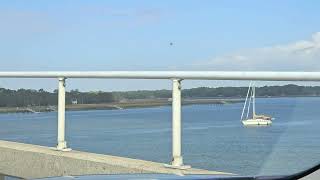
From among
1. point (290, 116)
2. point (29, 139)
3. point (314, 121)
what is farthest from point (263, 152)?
point (29, 139)

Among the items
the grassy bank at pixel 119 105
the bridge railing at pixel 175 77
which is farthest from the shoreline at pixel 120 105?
the bridge railing at pixel 175 77

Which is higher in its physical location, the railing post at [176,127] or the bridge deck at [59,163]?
the railing post at [176,127]

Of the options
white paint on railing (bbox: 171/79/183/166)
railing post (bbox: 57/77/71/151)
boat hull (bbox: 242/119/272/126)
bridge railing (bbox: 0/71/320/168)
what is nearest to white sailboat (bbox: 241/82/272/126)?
boat hull (bbox: 242/119/272/126)

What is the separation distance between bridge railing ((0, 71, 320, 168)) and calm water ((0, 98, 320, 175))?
0.08 meters

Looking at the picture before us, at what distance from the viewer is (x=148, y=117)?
19.2 feet

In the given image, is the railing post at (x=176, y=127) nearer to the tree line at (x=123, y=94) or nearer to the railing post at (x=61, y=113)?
the tree line at (x=123, y=94)

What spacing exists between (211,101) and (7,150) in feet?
9.13

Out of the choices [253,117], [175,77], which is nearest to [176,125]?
[175,77]

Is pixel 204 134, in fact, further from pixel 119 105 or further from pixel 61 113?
pixel 61 113

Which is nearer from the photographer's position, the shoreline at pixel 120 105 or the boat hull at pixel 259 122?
the boat hull at pixel 259 122

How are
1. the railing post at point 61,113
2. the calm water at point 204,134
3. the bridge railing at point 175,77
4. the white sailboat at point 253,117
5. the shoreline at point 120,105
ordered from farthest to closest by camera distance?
the railing post at point 61,113
the shoreline at point 120,105
the bridge railing at point 175,77
the white sailboat at point 253,117
the calm water at point 204,134

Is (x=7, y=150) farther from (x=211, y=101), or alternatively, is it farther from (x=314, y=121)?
(x=314, y=121)

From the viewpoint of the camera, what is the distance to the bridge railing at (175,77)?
476 centimetres

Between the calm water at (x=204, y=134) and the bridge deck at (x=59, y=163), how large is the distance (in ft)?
0.47
